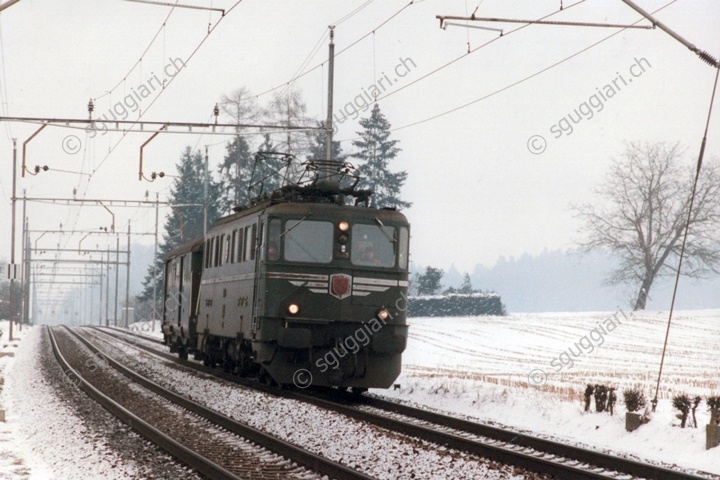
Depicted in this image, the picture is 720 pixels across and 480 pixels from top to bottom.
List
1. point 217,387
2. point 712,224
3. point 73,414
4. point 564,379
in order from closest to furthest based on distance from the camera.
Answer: point 73,414
point 217,387
point 564,379
point 712,224

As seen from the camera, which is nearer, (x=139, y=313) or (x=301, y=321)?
(x=301, y=321)

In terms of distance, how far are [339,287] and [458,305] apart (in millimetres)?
46750

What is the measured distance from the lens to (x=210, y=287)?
22172 mm

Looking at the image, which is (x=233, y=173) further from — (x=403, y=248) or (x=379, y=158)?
(x=403, y=248)

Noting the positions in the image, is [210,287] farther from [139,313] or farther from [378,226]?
[139,313]

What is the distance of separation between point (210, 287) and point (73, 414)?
779 centimetres

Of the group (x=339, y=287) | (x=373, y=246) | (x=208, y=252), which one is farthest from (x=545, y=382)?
(x=208, y=252)

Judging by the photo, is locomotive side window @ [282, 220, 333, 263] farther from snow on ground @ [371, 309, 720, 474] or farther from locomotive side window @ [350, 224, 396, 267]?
snow on ground @ [371, 309, 720, 474]

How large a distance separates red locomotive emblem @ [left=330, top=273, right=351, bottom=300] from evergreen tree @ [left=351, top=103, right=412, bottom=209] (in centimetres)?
4971

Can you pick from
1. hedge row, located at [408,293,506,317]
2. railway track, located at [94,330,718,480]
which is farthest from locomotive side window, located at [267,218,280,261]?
hedge row, located at [408,293,506,317]

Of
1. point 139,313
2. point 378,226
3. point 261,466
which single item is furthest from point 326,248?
point 139,313

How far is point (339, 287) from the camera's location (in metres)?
16.8

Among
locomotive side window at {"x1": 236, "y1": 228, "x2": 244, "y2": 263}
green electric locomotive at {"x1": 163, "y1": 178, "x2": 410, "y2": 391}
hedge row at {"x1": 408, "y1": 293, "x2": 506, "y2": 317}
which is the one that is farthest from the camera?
hedge row at {"x1": 408, "y1": 293, "x2": 506, "y2": 317}

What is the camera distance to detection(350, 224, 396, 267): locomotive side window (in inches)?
674
